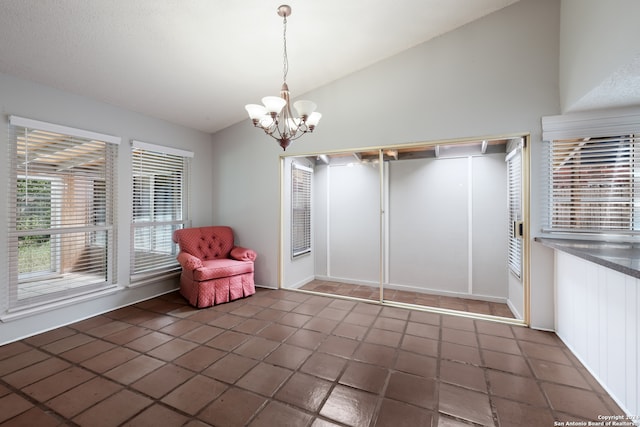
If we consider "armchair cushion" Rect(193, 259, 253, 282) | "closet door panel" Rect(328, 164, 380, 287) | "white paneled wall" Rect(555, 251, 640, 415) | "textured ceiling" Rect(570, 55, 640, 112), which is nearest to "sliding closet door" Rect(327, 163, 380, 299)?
"closet door panel" Rect(328, 164, 380, 287)

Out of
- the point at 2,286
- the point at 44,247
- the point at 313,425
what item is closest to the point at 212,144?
the point at 44,247

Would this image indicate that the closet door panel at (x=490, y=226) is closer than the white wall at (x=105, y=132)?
No

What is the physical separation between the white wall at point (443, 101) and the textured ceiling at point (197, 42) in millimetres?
199

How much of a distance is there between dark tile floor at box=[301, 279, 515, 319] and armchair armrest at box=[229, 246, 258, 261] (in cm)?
102

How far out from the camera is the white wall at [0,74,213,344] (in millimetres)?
2514

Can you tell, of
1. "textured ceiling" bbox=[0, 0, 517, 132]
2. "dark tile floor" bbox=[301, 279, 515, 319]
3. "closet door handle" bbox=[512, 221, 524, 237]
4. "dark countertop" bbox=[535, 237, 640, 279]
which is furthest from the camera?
"dark tile floor" bbox=[301, 279, 515, 319]

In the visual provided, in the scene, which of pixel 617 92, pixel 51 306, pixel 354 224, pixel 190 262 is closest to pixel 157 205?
pixel 190 262

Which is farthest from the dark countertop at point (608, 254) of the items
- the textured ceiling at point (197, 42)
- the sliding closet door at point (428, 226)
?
the textured ceiling at point (197, 42)

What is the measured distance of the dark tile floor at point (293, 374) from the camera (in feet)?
5.34

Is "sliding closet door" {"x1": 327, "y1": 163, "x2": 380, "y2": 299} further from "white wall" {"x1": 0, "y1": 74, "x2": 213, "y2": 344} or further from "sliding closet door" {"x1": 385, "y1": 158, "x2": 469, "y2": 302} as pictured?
"white wall" {"x1": 0, "y1": 74, "x2": 213, "y2": 344}

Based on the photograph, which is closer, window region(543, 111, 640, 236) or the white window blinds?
window region(543, 111, 640, 236)

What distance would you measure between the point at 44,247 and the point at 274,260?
2.51 m

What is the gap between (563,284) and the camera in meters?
2.55

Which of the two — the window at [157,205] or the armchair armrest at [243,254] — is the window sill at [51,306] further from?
the armchair armrest at [243,254]
